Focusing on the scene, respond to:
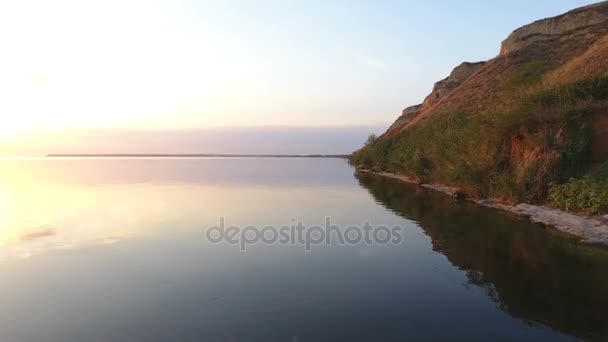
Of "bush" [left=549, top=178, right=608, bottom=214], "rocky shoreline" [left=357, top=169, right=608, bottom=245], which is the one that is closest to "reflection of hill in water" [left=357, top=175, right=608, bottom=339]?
"rocky shoreline" [left=357, top=169, right=608, bottom=245]

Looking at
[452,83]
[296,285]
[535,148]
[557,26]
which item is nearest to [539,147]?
[535,148]

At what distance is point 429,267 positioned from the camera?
555 inches

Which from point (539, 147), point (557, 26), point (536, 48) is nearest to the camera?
point (539, 147)

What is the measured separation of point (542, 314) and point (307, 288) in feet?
19.0

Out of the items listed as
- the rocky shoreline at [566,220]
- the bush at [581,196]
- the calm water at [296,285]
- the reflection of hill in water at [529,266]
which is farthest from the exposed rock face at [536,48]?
the calm water at [296,285]

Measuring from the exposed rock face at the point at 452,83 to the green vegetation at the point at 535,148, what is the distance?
60209 mm

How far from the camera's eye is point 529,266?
13.9 meters

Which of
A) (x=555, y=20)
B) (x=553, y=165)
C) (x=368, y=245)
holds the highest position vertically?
(x=555, y=20)

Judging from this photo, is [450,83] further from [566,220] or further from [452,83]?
[566,220]

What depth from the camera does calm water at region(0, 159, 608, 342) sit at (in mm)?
9234

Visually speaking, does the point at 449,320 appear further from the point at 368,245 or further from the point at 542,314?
the point at 368,245

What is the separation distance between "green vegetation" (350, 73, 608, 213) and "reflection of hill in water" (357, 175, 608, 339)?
9.02 ft

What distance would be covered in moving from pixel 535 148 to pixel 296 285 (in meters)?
19.8

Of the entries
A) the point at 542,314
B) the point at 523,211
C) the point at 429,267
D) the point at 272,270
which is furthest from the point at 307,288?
the point at 523,211
